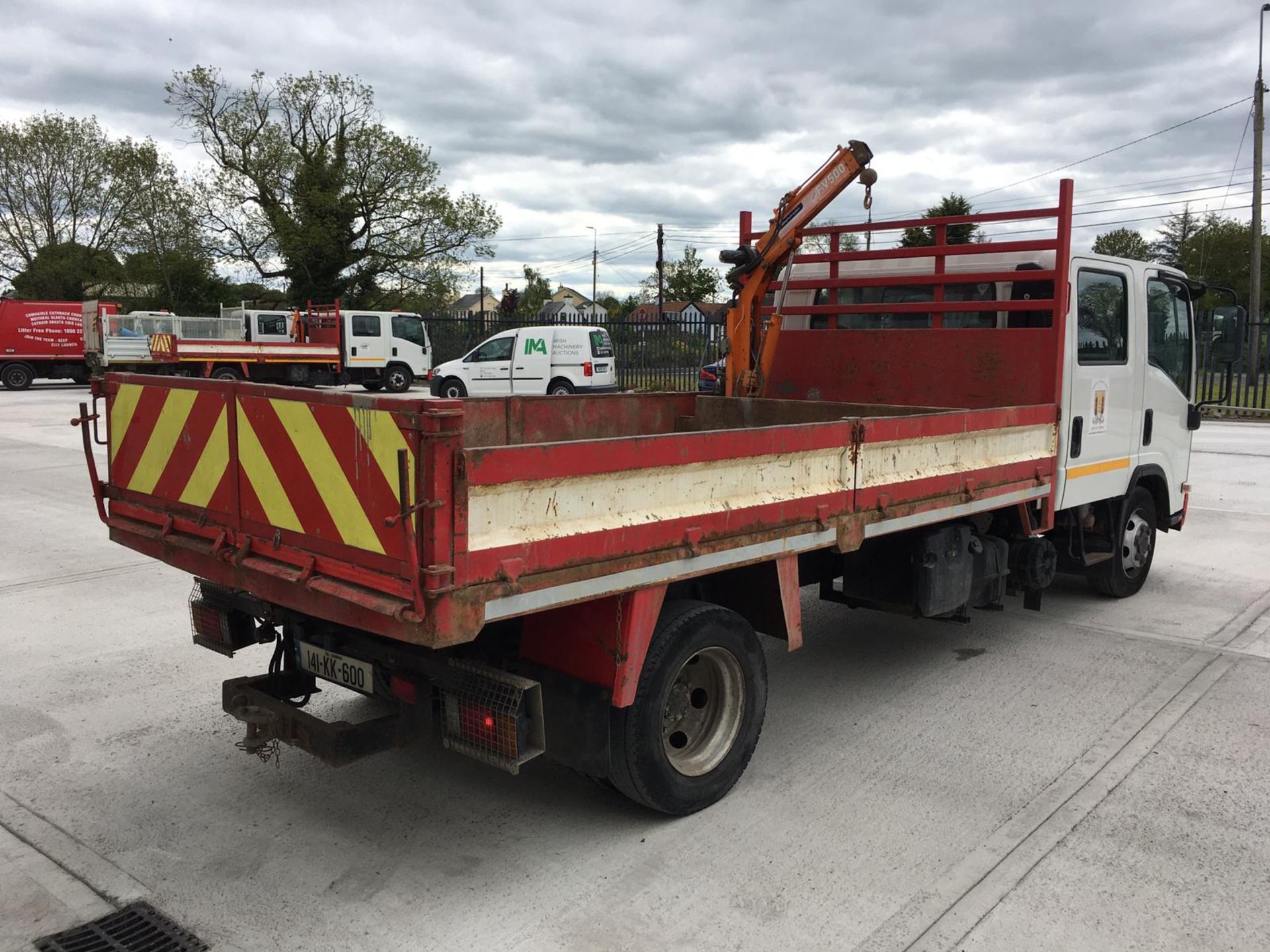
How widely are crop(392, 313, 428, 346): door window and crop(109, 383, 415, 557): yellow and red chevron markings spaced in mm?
25972

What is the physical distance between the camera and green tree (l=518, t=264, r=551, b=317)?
268 feet

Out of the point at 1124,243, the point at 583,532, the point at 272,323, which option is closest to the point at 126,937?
the point at 583,532

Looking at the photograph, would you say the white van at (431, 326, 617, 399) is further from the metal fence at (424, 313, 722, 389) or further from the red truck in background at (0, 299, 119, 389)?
the red truck in background at (0, 299, 119, 389)

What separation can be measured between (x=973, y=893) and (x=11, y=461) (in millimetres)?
14479

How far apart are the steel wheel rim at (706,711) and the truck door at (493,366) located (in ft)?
62.7

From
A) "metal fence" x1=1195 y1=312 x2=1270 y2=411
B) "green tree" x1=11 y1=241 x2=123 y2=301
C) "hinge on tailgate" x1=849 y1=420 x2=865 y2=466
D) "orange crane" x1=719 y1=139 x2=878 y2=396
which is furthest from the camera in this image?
"green tree" x1=11 y1=241 x2=123 y2=301

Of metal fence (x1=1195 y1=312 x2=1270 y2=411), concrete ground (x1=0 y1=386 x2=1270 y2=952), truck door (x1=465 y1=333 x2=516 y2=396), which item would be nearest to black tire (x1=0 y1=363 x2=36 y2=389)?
truck door (x1=465 y1=333 x2=516 y2=396)

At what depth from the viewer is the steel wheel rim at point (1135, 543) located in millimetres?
6871

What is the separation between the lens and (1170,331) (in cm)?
675

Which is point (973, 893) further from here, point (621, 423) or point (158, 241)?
point (158, 241)

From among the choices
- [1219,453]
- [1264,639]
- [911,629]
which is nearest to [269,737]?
[911,629]

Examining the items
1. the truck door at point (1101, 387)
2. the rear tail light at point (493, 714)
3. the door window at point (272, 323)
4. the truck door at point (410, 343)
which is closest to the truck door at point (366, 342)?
the truck door at point (410, 343)

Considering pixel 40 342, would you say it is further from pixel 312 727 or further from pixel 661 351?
pixel 312 727

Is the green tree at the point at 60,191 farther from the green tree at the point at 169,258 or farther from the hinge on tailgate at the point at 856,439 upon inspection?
the hinge on tailgate at the point at 856,439
